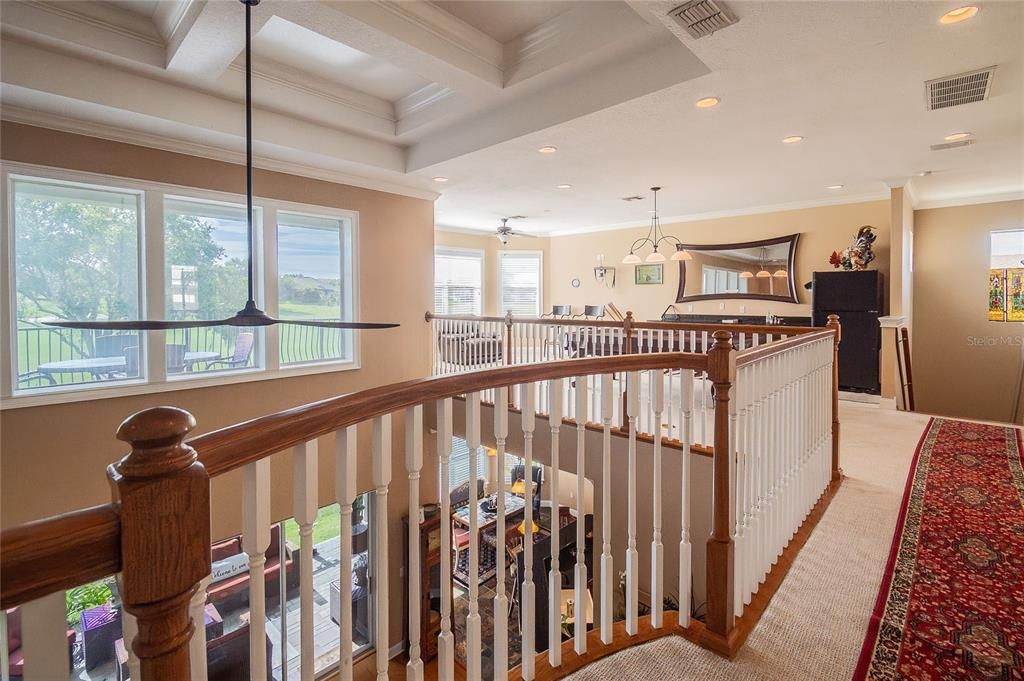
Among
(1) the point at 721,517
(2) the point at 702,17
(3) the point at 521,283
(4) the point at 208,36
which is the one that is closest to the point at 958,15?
(2) the point at 702,17

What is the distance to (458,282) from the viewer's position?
9039mm

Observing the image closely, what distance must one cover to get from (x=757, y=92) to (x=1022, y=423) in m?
6.20

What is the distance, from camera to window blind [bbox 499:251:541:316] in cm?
970

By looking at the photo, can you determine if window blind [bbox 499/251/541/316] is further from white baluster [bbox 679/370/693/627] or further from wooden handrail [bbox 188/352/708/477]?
wooden handrail [bbox 188/352/708/477]

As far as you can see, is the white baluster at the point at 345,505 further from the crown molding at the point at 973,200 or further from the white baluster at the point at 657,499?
the crown molding at the point at 973,200

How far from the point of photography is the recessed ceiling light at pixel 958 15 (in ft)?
7.59

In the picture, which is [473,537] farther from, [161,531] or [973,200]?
[973,200]

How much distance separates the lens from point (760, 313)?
7027 mm

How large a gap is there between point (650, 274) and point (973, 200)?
4209 mm

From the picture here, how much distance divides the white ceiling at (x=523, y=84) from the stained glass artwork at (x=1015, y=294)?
149 cm

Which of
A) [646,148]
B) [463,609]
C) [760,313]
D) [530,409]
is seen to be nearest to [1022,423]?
[760,313]

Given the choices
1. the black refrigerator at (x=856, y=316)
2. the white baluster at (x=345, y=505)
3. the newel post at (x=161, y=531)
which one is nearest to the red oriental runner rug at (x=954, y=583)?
the white baluster at (x=345, y=505)

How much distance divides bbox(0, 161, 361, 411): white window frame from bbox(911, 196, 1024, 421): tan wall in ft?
24.6

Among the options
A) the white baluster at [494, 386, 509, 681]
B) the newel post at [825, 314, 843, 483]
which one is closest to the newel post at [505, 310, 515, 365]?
the newel post at [825, 314, 843, 483]
